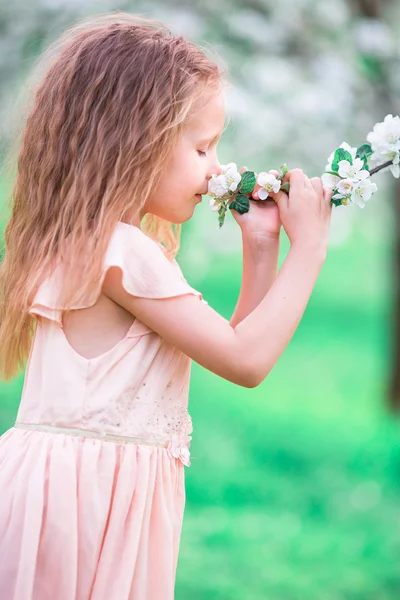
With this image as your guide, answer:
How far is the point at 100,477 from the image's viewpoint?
4.45ft

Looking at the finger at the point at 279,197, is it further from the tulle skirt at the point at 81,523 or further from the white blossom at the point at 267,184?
the tulle skirt at the point at 81,523

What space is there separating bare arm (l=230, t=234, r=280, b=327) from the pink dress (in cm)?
23

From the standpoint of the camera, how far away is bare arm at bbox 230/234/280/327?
1.59m

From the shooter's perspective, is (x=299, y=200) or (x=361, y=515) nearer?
(x=299, y=200)

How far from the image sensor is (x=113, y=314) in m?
1.41

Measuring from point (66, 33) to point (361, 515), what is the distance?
3037mm

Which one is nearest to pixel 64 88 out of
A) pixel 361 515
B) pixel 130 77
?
pixel 130 77

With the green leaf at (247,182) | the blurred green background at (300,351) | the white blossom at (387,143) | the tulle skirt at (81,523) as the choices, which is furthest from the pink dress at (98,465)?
the blurred green background at (300,351)

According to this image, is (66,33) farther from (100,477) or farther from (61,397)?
(100,477)

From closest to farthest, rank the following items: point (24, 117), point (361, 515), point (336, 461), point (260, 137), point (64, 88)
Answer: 1. point (64, 88)
2. point (24, 117)
3. point (361, 515)
4. point (336, 461)
5. point (260, 137)

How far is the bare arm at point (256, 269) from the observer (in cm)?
159

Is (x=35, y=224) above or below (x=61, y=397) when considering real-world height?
above

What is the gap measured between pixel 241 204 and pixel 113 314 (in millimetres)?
316

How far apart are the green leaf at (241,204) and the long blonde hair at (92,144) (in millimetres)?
161
